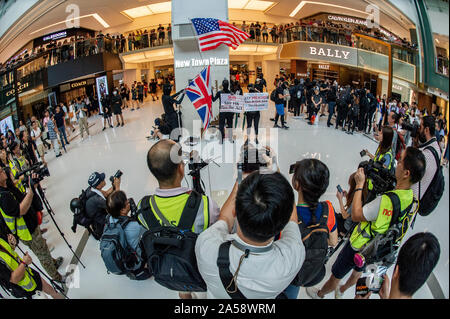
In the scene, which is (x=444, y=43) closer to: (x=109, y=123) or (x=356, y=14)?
(x=356, y=14)

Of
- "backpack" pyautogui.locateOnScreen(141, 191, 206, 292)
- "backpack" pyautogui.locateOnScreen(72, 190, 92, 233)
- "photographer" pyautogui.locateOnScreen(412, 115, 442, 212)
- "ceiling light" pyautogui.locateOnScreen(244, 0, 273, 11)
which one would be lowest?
"backpack" pyautogui.locateOnScreen(72, 190, 92, 233)

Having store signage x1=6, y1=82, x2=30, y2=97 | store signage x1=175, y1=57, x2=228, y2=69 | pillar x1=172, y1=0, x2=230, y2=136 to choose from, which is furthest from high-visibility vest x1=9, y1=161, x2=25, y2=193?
store signage x1=175, y1=57, x2=228, y2=69

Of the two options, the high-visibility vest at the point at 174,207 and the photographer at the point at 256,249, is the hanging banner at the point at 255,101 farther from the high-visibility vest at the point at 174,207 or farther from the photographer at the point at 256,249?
the photographer at the point at 256,249

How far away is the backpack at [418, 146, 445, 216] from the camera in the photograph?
6.09 feet

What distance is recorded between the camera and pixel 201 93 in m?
5.67

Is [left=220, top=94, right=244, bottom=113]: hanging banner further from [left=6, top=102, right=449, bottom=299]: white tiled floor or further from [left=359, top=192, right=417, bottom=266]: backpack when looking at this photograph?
[left=359, top=192, right=417, bottom=266]: backpack

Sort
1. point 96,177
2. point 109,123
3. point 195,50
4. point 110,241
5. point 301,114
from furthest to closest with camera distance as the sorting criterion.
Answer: point 301,114, point 109,123, point 195,50, point 96,177, point 110,241

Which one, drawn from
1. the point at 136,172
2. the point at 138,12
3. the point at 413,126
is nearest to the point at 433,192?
the point at 413,126

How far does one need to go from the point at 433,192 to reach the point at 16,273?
3396 mm

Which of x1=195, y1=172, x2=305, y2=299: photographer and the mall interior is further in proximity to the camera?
the mall interior

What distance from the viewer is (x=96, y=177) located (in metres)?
3.68

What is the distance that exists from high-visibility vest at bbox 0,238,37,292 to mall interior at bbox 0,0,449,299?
3.04 feet
